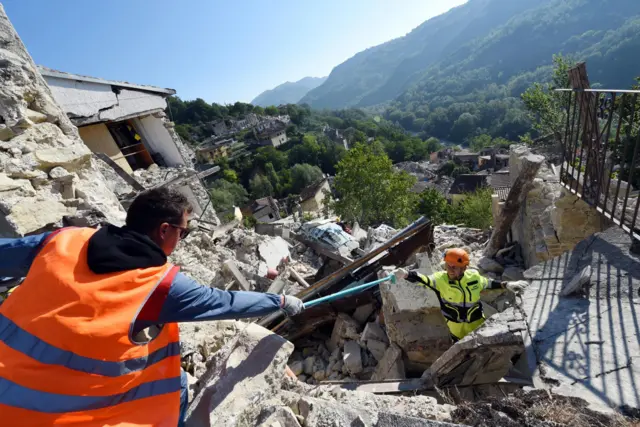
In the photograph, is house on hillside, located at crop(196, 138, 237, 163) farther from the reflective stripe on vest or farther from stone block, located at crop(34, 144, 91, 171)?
the reflective stripe on vest

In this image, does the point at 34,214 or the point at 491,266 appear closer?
the point at 34,214

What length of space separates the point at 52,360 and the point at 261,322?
3.58 m

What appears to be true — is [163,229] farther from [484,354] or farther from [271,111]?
[271,111]

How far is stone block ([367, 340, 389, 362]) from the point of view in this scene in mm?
4516

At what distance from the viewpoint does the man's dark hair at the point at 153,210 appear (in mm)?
1854

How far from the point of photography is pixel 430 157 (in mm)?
72188

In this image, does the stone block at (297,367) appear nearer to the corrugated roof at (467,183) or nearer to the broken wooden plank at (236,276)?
the broken wooden plank at (236,276)

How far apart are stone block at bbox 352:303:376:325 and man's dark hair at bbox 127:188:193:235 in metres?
3.91

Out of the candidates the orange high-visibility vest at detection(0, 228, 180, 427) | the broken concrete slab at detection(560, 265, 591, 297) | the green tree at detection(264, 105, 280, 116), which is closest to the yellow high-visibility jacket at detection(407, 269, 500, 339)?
the broken concrete slab at detection(560, 265, 591, 297)

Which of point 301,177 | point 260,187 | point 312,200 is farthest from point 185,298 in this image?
point 301,177

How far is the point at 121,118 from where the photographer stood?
319 inches

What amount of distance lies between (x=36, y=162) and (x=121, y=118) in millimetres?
4260

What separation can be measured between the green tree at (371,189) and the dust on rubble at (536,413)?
18872 mm

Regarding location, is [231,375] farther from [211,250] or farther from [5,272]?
[211,250]
